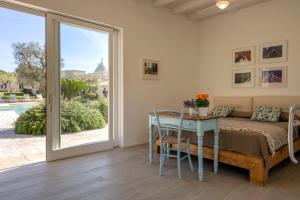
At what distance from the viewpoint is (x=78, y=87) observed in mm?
3744

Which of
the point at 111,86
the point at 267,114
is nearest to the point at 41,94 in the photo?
the point at 111,86

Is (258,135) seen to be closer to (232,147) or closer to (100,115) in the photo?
(232,147)

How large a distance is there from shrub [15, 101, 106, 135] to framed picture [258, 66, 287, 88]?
11.5 ft

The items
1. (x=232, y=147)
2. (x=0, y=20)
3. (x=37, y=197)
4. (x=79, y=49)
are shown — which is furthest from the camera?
(x=79, y=49)

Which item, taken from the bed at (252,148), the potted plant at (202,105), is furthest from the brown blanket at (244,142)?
the potted plant at (202,105)

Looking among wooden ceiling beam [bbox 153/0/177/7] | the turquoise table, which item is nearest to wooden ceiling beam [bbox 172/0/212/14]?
wooden ceiling beam [bbox 153/0/177/7]

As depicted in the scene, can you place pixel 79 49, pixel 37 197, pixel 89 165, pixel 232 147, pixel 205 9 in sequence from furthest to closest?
pixel 205 9 < pixel 79 49 < pixel 89 165 < pixel 232 147 < pixel 37 197

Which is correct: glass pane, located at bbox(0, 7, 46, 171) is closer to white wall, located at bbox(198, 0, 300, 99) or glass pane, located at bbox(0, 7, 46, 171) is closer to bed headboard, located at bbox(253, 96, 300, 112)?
white wall, located at bbox(198, 0, 300, 99)

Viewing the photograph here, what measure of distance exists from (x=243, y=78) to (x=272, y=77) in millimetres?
605

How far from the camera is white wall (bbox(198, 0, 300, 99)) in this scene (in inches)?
162

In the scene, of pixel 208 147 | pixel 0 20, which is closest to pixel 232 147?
pixel 208 147

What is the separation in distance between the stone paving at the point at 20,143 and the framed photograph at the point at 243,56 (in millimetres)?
3656

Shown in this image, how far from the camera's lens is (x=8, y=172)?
291 cm

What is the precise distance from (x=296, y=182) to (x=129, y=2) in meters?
4.09
